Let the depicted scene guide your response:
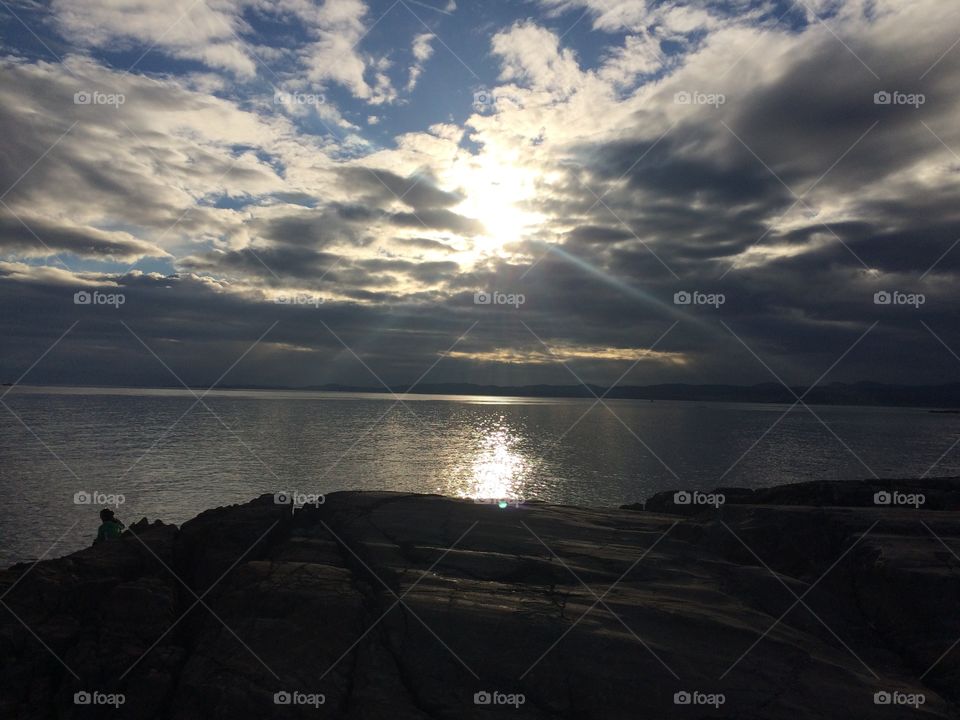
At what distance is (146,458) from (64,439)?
24.4 metres

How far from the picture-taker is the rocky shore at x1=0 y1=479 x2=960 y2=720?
7.30 m

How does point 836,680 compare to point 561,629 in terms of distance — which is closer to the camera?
point 836,680

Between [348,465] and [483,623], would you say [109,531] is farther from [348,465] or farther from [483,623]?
[348,465]

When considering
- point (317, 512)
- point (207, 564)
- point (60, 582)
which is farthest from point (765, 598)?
point (60, 582)

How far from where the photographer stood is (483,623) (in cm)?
851

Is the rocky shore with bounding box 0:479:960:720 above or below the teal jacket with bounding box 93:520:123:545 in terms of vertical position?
below

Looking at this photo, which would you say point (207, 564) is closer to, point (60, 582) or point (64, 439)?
point (60, 582)

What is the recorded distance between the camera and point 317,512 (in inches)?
533

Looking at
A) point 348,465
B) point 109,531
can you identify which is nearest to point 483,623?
point 109,531

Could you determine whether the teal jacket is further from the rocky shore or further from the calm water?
the calm water

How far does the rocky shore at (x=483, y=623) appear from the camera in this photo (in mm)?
7305

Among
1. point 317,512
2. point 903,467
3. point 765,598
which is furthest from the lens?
point 903,467

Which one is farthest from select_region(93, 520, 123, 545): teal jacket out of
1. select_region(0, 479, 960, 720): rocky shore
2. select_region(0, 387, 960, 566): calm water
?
select_region(0, 387, 960, 566): calm water

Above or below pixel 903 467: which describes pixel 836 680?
below
